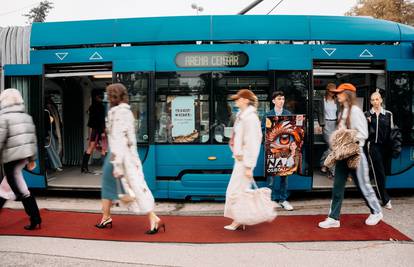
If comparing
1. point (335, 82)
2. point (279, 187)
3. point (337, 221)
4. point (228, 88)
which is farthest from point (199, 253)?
point (335, 82)

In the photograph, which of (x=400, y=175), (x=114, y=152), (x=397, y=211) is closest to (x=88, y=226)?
(x=114, y=152)

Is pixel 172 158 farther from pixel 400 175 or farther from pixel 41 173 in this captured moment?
pixel 400 175

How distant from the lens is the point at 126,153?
5.22m

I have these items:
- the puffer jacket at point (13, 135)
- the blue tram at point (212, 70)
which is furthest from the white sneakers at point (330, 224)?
the puffer jacket at point (13, 135)

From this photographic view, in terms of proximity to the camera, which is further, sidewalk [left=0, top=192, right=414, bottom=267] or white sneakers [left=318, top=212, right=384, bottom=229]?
white sneakers [left=318, top=212, right=384, bottom=229]

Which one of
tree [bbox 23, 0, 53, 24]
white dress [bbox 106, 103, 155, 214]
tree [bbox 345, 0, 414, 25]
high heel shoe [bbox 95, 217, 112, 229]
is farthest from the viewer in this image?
tree [bbox 23, 0, 53, 24]

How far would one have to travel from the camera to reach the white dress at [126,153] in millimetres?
5176

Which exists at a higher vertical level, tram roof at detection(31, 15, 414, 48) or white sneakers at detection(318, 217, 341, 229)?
tram roof at detection(31, 15, 414, 48)

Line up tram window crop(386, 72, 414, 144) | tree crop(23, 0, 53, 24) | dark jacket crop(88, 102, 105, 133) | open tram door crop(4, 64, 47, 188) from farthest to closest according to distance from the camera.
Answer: tree crop(23, 0, 53, 24), dark jacket crop(88, 102, 105, 133), open tram door crop(4, 64, 47, 188), tram window crop(386, 72, 414, 144)

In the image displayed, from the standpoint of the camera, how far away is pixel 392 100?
7445 mm

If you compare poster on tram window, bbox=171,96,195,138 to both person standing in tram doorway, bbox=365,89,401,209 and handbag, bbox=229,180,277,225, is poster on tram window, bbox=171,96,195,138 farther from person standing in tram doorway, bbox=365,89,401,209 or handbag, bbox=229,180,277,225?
person standing in tram doorway, bbox=365,89,401,209

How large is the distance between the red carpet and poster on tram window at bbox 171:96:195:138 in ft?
5.05

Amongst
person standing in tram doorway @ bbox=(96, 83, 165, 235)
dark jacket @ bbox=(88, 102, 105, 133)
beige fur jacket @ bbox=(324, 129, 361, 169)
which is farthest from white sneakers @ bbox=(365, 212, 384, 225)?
dark jacket @ bbox=(88, 102, 105, 133)

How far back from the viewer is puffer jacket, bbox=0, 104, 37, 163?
5.39 meters
